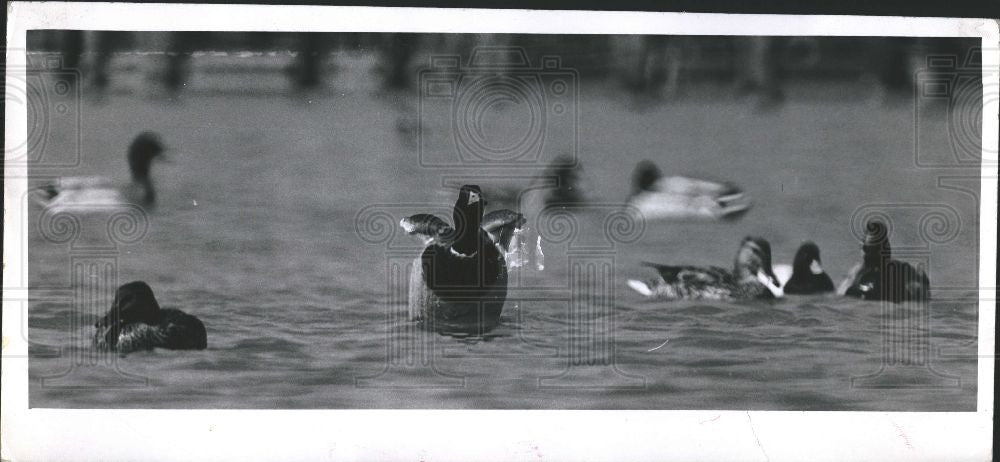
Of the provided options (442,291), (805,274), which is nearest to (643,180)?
(805,274)

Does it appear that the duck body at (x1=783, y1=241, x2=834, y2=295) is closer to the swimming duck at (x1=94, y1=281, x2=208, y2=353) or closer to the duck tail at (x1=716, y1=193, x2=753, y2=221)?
the duck tail at (x1=716, y1=193, x2=753, y2=221)

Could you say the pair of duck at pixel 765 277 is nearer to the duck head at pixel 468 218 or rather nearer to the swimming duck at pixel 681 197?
the swimming duck at pixel 681 197

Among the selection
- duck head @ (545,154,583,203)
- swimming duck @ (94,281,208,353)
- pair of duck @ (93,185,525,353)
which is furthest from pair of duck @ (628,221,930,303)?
swimming duck @ (94,281,208,353)

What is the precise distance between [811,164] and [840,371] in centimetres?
55

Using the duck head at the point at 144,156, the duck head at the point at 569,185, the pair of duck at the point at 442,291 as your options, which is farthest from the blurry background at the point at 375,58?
the pair of duck at the point at 442,291

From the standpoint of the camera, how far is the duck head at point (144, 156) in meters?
2.25

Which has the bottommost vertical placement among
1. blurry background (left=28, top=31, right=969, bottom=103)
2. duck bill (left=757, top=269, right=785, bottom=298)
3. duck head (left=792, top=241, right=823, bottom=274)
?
duck bill (left=757, top=269, right=785, bottom=298)

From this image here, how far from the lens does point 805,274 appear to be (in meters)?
2.28

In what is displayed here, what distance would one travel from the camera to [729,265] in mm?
2279

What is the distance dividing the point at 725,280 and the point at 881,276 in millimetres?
412

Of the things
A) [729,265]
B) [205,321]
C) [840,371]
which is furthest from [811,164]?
[205,321]

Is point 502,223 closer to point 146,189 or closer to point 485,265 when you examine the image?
point 485,265

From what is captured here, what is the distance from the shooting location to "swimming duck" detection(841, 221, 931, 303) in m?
2.28

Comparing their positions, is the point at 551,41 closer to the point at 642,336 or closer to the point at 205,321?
the point at 642,336
